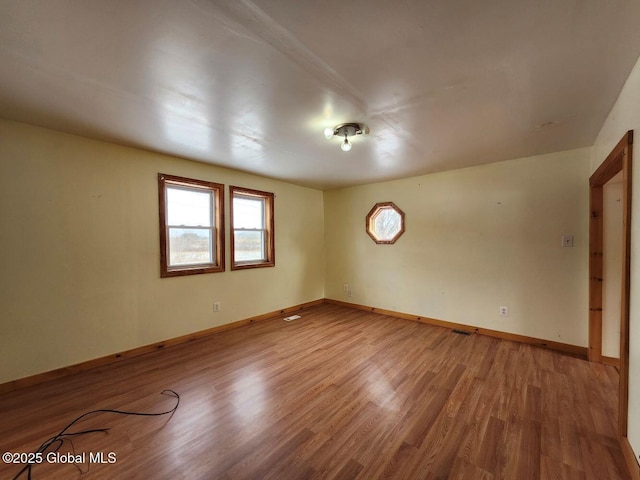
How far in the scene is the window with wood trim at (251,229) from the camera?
399 centimetres

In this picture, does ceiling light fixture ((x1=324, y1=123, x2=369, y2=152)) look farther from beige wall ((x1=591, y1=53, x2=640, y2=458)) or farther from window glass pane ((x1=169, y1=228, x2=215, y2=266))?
window glass pane ((x1=169, y1=228, x2=215, y2=266))

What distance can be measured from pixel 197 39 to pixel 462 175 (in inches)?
144

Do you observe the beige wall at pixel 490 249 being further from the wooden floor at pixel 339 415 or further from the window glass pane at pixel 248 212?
the window glass pane at pixel 248 212

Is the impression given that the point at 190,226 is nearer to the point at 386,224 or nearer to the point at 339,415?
the point at 339,415

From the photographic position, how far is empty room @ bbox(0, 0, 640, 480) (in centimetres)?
139

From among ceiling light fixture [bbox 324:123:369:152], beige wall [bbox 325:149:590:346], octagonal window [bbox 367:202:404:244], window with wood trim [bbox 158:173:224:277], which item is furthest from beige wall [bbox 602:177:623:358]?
window with wood trim [bbox 158:173:224:277]

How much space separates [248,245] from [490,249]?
3.61 m

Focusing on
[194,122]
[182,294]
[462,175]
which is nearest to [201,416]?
[182,294]

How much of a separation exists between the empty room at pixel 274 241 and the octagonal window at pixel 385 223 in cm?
9

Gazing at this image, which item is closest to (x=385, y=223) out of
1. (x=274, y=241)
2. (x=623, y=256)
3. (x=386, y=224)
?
(x=386, y=224)

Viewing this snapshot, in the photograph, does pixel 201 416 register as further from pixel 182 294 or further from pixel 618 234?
pixel 618 234

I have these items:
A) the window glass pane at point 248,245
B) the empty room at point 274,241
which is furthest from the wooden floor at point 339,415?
the window glass pane at point 248,245

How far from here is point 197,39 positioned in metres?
1.34

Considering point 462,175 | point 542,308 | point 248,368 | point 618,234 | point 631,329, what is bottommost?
point 248,368
